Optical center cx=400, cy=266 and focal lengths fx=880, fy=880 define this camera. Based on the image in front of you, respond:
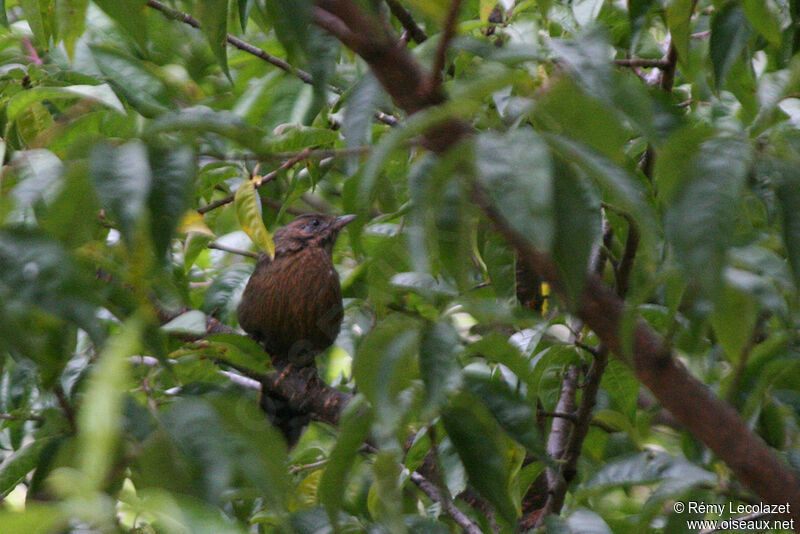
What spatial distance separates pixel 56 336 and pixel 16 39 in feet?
5.80

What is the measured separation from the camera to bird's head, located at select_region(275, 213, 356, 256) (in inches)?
180

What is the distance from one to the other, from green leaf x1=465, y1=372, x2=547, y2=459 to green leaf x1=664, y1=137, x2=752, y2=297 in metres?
0.52

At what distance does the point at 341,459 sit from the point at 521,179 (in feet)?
2.10

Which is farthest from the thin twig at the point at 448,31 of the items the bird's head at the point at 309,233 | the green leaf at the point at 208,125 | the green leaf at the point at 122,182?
the bird's head at the point at 309,233

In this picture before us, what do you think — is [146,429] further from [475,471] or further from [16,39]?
[16,39]

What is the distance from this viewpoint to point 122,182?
100cm

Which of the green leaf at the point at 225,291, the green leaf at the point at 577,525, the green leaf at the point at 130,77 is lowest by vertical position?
the green leaf at the point at 225,291

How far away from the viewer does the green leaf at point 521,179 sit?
90 cm

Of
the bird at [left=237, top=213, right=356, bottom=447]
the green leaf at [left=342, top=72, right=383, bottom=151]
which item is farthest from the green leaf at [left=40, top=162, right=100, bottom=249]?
the bird at [left=237, top=213, right=356, bottom=447]

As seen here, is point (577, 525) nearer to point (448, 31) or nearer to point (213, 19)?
point (448, 31)

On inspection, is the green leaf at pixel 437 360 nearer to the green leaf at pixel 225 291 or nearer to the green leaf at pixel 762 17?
the green leaf at pixel 762 17

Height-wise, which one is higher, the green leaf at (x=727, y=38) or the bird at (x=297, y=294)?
the green leaf at (x=727, y=38)

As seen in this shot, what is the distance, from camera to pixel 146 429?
1.15m

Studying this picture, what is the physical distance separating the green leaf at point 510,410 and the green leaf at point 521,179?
54 centimetres
